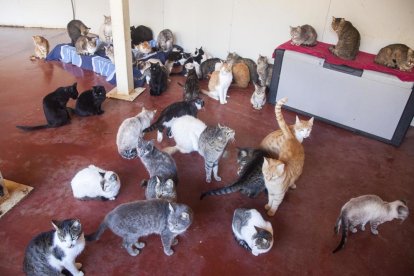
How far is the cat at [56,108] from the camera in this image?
371 cm

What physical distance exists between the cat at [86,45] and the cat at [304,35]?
3221 millimetres

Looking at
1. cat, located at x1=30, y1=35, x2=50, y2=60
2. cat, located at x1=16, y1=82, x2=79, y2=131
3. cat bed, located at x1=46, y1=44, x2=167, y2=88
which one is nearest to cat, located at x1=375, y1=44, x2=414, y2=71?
cat bed, located at x1=46, y1=44, x2=167, y2=88

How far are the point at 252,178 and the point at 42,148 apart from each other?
2.32 metres

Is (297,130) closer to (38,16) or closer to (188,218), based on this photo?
(188,218)

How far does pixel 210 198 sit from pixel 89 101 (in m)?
2.08

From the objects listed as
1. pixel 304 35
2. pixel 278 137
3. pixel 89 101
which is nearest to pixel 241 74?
pixel 304 35

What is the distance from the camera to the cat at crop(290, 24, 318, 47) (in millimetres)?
4445

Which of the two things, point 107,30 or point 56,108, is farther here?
point 107,30

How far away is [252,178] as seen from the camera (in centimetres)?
283

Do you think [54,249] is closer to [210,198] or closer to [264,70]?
[210,198]

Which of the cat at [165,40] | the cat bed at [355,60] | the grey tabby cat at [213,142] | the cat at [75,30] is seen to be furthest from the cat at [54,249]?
the cat at [75,30]

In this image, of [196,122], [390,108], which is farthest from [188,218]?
[390,108]

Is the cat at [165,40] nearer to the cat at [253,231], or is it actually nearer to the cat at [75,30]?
the cat at [75,30]

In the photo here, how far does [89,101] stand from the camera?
4.03 metres
